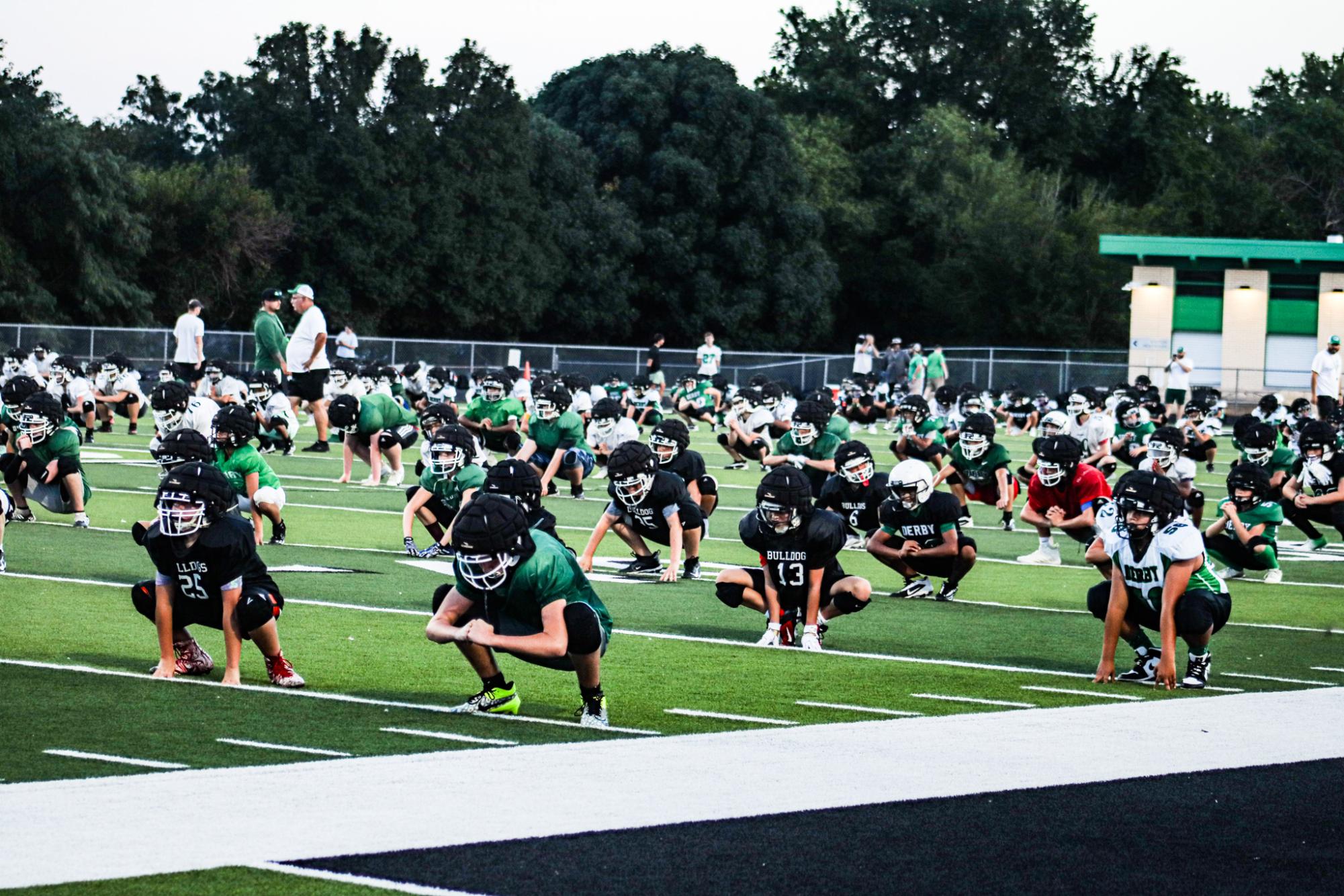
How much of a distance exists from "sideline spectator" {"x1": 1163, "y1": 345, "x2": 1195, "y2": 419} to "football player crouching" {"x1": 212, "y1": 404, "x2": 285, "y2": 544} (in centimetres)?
2294

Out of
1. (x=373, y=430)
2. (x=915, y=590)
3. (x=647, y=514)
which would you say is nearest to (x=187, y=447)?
(x=647, y=514)

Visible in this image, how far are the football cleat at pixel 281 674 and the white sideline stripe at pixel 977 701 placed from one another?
9.63ft

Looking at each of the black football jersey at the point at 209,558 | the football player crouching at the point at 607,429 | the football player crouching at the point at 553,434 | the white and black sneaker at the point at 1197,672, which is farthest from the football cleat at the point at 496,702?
the football player crouching at the point at 607,429

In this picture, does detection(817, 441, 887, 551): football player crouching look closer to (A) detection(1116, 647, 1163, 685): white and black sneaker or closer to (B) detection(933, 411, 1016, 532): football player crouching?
(B) detection(933, 411, 1016, 532): football player crouching

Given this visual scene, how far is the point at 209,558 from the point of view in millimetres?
8453

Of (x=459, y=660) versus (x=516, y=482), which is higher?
(x=516, y=482)

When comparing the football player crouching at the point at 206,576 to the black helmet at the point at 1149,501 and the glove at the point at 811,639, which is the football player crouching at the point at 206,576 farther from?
the black helmet at the point at 1149,501

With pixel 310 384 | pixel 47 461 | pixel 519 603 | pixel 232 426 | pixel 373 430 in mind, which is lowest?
pixel 519 603

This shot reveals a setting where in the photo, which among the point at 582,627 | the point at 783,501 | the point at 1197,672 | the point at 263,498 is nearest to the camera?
the point at 582,627

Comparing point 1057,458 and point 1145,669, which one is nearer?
point 1145,669

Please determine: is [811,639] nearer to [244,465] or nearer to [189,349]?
[244,465]

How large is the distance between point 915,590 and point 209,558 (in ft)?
20.5

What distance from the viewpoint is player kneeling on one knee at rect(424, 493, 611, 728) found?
7566mm

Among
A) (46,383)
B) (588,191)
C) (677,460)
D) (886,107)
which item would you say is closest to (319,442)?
(46,383)
